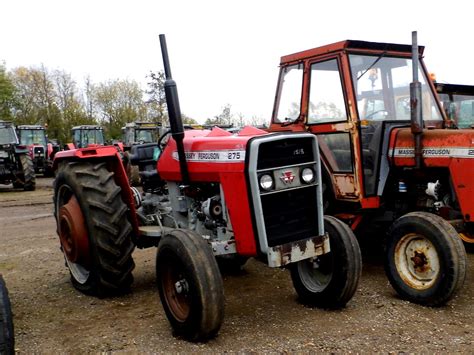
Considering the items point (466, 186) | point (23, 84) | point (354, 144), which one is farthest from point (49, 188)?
point (23, 84)

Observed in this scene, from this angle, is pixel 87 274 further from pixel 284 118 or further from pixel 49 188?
pixel 49 188

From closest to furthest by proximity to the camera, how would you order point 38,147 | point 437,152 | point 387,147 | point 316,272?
point 316,272, point 437,152, point 387,147, point 38,147

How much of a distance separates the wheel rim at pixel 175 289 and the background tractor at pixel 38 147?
19924 mm

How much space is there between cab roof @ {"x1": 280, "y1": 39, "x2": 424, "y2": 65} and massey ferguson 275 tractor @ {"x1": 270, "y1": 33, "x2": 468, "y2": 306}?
0.01 meters

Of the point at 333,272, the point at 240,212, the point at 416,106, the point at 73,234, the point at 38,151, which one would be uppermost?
the point at 416,106

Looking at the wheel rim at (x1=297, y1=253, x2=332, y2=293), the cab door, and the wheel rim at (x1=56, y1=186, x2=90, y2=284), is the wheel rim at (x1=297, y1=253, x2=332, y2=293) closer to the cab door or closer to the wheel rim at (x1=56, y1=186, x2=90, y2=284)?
the cab door

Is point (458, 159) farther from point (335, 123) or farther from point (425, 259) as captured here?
point (335, 123)

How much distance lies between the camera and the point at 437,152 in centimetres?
478

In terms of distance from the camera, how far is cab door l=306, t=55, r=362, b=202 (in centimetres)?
528

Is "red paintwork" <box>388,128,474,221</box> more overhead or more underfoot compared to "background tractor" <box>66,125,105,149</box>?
more underfoot

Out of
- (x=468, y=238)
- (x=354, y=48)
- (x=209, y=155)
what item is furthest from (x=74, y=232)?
(x=468, y=238)

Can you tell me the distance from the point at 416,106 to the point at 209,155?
83.1 inches

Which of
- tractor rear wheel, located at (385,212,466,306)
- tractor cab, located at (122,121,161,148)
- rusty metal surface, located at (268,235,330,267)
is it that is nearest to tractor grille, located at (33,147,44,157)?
tractor cab, located at (122,121,161,148)

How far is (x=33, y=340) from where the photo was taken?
12.0 feet
